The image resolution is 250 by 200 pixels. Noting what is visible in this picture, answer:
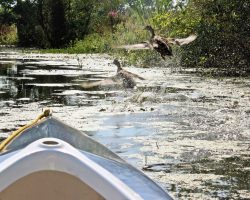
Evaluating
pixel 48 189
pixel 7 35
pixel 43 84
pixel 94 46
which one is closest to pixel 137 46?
pixel 43 84

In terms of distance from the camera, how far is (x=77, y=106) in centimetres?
787

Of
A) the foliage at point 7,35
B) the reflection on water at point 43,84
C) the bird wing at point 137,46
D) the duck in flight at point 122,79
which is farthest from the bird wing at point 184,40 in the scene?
the foliage at point 7,35

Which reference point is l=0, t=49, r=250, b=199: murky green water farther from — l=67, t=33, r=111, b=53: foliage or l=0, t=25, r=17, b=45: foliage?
l=0, t=25, r=17, b=45: foliage

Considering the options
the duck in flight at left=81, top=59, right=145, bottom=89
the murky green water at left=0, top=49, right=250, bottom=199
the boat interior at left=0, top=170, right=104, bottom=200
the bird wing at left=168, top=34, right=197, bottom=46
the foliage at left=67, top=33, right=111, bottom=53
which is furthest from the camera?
the foliage at left=67, top=33, right=111, bottom=53

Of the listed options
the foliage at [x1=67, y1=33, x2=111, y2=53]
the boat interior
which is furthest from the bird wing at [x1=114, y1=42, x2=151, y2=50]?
the foliage at [x1=67, y1=33, x2=111, y2=53]

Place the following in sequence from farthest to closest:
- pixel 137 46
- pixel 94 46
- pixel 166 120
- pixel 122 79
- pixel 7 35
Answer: pixel 7 35, pixel 94 46, pixel 122 79, pixel 166 120, pixel 137 46

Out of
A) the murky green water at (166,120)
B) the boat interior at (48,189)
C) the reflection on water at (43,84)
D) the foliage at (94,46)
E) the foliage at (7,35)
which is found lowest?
the murky green water at (166,120)

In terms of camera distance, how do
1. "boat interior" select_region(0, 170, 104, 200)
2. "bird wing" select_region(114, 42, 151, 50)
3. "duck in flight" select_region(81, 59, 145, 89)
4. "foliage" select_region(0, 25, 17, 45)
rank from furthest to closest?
"foliage" select_region(0, 25, 17, 45)
"duck in flight" select_region(81, 59, 145, 89)
"bird wing" select_region(114, 42, 151, 50)
"boat interior" select_region(0, 170, 104, 200)

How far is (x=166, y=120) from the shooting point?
6945 millimetres

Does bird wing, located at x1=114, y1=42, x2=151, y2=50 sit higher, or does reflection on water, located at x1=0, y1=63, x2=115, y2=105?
bird wing, located at x1=114, y1=42, x2=151, y2=50

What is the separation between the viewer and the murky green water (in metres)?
4.57

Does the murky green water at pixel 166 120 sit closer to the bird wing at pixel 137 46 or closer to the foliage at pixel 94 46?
the bird wing at pixel 137 46

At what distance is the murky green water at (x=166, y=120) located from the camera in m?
4.57

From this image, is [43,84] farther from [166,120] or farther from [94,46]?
[94,46]
